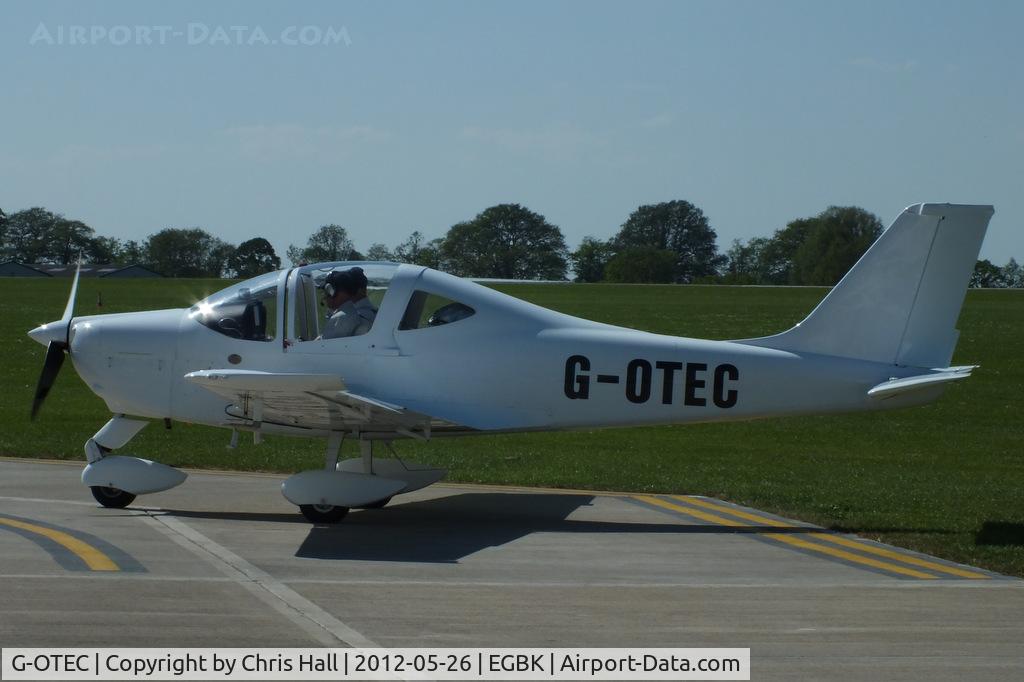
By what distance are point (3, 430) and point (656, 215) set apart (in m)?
Answer: 131

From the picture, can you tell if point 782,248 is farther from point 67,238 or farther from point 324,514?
point 324,514

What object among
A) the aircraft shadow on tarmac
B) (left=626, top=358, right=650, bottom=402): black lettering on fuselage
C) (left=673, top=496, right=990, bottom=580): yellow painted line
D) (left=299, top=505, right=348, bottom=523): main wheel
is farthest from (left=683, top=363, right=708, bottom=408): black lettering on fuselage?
(left=299, top=505, right=348, bottom=523): main wheel

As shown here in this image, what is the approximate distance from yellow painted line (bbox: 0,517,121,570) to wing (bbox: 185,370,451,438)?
152 centimetres

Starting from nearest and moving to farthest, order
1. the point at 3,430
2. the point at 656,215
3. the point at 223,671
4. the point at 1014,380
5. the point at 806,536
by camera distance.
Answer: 1. the point at 223,671
2. the point at 806,536
3. the point at 3,430
4. the point at 1014,380
5. the point at 656,215

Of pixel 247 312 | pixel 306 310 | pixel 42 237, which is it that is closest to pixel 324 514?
pixel 306 310

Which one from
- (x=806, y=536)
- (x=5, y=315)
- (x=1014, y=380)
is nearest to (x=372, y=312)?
(x=806, y=536)

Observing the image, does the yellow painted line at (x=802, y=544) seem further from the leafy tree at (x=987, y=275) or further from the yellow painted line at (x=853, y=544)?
the leafy tree at (x=987, y=275)

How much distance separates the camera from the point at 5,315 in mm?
49656

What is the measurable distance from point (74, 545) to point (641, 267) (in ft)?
397

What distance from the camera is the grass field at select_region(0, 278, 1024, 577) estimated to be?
40.4ft

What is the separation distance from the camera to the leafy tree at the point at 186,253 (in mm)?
110938

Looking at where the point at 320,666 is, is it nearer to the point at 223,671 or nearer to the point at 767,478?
the point at 223,671

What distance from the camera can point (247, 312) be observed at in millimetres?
11953
